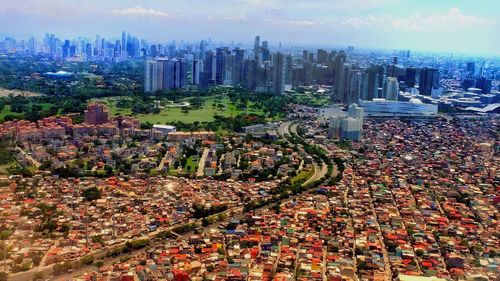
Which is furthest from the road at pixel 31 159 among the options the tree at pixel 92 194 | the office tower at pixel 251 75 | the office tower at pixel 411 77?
the office tower at pixel 411 77

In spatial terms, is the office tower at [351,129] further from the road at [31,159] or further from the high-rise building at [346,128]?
the road at [31,159]

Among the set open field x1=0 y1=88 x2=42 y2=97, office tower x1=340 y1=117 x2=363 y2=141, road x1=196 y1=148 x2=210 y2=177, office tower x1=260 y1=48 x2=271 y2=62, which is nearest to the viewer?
road x1=196 y1=148 x2=210 y2=177

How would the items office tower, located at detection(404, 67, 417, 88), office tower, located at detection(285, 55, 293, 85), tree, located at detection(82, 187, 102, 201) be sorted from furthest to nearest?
office tower, located at detection(285, 55, 293, 85) < office tower, located at detection(404, 67, 417, 88) < tree, located at detection(82, 187, 102, 201)

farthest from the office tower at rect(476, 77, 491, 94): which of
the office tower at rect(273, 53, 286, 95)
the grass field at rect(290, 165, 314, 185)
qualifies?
the grass field at rect(290, 165, 314, 185)

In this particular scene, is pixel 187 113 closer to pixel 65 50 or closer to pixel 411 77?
pixel 411 77

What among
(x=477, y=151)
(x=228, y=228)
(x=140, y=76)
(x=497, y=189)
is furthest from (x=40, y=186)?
(x=140, y=76)

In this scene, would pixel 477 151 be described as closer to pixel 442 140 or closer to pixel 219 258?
pixel 442 140

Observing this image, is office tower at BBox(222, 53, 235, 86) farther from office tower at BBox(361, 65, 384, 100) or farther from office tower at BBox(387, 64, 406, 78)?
office tower at BBox(361, 65, 384, 100)
